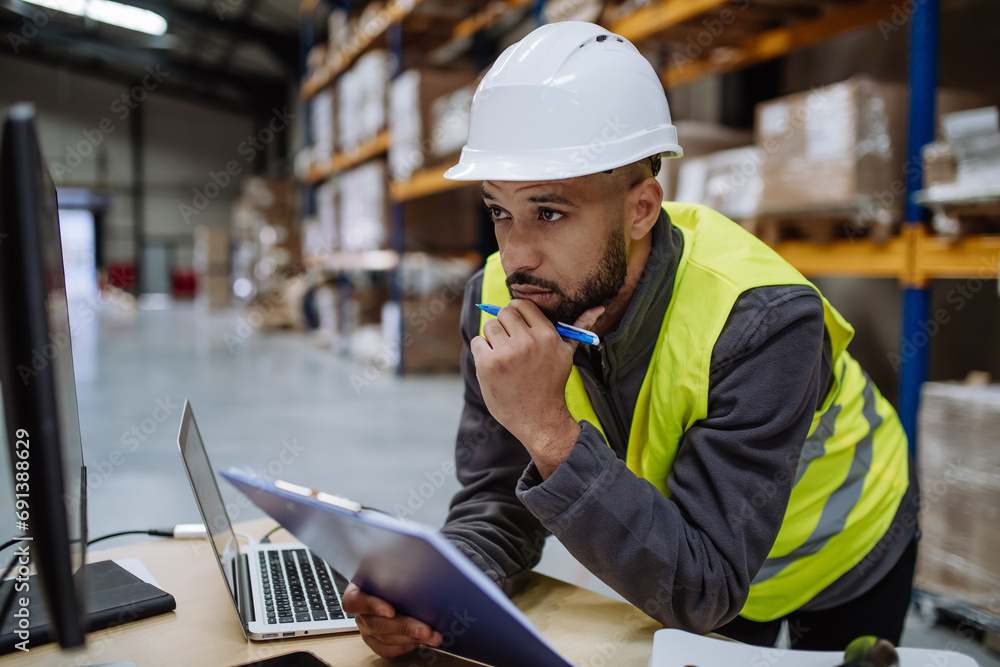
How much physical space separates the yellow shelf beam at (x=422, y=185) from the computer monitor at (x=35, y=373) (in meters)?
5.85

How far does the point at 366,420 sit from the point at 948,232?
4063mm

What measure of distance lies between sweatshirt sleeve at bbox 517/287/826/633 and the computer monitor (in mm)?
578

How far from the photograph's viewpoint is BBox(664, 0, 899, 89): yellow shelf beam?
3.48 meters

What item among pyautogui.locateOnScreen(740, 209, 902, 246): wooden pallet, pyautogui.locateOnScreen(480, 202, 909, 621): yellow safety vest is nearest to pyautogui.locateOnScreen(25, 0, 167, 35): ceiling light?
pyautogui.locateOnScreen(740, 209, 902, 246): wooden pallet

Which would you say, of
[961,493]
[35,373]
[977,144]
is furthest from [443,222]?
[35,373]

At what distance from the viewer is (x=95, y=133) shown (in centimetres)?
2356

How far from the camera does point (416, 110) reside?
691cm

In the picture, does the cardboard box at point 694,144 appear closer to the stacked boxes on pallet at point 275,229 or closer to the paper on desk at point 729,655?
the paper on desk at point 729,655


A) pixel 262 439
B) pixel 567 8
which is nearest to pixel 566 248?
pixel 567 8

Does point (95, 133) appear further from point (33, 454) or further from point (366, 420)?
point (33, 454)

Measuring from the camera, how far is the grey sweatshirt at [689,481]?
1055mm

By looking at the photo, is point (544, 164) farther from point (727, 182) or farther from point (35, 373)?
point (727, 182)

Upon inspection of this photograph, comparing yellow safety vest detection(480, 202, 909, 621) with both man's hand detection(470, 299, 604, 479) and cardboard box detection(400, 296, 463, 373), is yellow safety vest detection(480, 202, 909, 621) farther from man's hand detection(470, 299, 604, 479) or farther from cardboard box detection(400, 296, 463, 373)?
cardboard box detection(400, 296, 463, 373)

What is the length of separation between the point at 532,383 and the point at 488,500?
1.25ft
